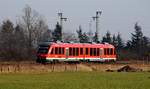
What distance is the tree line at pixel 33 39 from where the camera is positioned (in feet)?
269

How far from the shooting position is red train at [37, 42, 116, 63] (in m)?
57.5

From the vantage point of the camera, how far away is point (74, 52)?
196ft

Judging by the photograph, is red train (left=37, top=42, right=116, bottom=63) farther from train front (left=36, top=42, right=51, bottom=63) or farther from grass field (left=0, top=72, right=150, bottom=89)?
grass field (left=0, top=72, right=150, bottom=89)

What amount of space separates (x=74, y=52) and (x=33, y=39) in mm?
48473

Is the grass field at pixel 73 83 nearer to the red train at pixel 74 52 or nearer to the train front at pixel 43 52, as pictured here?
Answer: the train front at pixel 43 52

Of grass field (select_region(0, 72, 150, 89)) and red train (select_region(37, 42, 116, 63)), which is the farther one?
red train (select_region(37, 42, 116, 63))

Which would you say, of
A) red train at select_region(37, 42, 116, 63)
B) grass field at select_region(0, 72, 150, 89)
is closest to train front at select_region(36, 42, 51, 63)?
red train at select_region(37, 42, 116, 63)

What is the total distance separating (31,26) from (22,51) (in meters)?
24.9

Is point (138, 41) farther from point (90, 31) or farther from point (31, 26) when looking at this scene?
point (31, 26)

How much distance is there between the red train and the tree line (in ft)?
41.9

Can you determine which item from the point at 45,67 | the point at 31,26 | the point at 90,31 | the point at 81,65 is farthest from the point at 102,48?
the point at 90,31

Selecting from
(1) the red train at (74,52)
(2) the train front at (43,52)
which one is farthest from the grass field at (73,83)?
(1) the red train at (74,52)

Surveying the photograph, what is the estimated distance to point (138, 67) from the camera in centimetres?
5956

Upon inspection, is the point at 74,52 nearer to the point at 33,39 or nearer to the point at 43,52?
the point at 43,52
